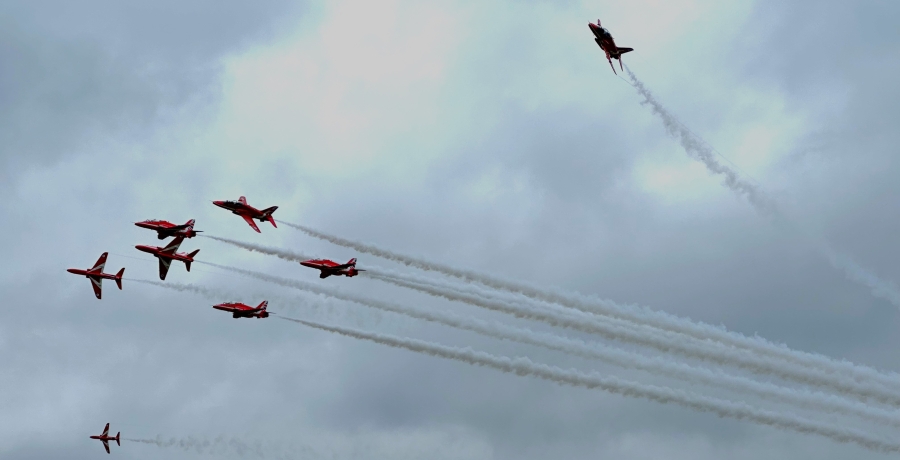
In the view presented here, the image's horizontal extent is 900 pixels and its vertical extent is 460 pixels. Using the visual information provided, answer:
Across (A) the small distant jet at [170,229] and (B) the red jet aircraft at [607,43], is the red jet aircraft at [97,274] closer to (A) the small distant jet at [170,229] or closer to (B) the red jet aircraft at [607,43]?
(A) the small distant jet at [170,229]

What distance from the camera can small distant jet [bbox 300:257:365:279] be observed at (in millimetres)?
85688

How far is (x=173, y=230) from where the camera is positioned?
90375 millimetres

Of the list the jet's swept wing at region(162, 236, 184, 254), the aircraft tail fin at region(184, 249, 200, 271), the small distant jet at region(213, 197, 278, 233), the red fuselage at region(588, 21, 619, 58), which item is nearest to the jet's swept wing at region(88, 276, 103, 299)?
the jet's swept wing at region(162, 236, 184, 254)

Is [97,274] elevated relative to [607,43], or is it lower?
lower

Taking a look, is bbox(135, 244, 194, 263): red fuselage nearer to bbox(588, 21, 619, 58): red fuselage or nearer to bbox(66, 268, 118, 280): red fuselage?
bbox(66, 268, 118, 280): red fuselage

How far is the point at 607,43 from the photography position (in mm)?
80438

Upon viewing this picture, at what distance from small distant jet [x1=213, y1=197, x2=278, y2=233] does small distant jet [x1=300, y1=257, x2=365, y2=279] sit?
5231 millimetres

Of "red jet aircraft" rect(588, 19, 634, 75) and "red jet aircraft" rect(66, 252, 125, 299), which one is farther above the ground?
"red jet aircraft" rect(588, 19, 634, 75)

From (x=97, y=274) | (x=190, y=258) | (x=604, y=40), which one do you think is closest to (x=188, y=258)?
(x=190, y=258)

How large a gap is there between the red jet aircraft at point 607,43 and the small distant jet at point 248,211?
30.7 metres

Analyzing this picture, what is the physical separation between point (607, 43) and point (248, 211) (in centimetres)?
3348

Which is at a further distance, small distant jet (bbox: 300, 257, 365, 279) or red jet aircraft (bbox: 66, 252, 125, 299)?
red jet aircraft (bbox: 66, 252, 125, 299)

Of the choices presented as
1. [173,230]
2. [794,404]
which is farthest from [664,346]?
[173,230]

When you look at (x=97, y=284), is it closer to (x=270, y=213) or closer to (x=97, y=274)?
(x=97, y=274)
